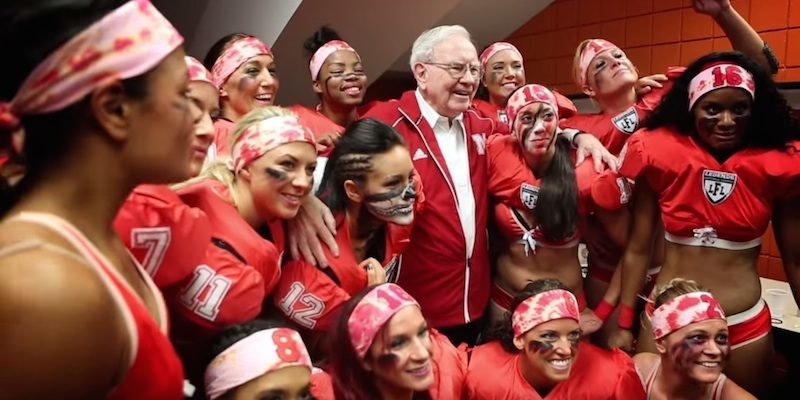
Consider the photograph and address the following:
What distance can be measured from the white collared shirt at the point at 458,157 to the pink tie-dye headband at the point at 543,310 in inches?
17.4

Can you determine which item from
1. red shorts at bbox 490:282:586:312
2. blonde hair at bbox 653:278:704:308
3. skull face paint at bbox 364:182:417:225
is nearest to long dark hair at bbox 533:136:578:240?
red shorts at bbox 490:282:586:312

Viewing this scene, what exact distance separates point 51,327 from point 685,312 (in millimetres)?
2117

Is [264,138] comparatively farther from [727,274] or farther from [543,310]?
[727,274]

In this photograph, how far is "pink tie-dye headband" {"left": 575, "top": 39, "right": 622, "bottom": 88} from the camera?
10.4 ft

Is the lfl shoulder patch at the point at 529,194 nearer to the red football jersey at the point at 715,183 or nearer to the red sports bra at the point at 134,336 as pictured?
the red football jersey at the point at 715,183

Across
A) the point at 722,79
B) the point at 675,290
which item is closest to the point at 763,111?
the point at 722,79

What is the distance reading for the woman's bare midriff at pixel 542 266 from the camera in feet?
8.93

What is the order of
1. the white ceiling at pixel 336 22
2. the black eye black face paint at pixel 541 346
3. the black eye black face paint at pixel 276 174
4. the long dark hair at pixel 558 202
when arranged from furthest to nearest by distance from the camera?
the white ceiling at pixel 336 22 < the long dark hair at pixel 558 202 < the black eye black face paint at pixel 541 346 < the black eye black face paint at pixel 276 174

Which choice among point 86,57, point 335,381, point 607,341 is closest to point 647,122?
point 607,341

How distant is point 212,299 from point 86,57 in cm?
80

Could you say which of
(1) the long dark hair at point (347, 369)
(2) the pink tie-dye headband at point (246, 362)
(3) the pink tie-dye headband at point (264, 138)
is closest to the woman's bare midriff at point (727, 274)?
(1) the long dark hair at point (347, 369)

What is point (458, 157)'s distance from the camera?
109 inches

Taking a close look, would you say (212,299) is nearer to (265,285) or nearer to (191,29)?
(265,285)

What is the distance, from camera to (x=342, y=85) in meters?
3.14
